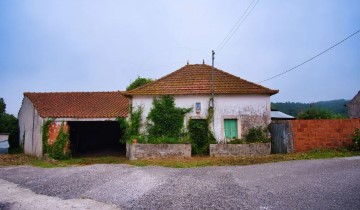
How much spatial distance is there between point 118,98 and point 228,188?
53.8 feet

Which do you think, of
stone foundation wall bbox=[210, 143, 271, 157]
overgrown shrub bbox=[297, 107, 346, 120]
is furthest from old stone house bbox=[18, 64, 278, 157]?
overgrown shrub bbox=[297, 107, 346, 120]

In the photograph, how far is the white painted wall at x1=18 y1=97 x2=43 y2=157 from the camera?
18.4 m

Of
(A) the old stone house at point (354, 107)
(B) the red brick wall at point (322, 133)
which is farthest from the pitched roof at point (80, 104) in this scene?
(A) the old stone house at point (354, 107)

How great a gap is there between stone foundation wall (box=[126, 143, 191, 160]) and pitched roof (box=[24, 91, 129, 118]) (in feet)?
11.0

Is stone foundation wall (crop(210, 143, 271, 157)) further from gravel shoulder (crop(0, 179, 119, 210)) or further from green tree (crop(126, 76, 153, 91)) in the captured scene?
green tree (crop(126, 76, 153, 91))

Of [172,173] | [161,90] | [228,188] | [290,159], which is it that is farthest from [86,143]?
[228,188]

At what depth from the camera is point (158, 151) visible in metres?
15.2

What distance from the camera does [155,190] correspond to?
7766 mm

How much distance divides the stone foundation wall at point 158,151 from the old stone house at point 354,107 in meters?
27.8

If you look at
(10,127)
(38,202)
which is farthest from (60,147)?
(10,127)

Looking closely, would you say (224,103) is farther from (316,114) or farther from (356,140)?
(316,114)

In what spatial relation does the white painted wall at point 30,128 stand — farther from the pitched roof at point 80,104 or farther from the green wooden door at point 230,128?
the green wooden door at point 230,128

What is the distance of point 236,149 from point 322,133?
469 cm

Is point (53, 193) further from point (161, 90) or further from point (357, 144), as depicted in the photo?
point (357, 144)
